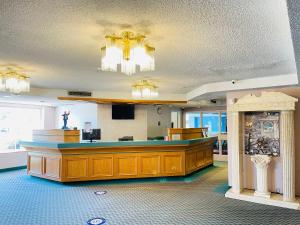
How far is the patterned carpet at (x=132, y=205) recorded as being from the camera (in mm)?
3898

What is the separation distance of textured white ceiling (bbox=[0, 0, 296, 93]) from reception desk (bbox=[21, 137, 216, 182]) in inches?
83.2

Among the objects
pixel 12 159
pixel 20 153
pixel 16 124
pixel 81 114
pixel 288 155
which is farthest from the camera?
pixel 81 114

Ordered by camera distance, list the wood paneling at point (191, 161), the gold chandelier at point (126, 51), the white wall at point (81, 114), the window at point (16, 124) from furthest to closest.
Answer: the white wall at point (81, 114), the window at point (16, 124), the wood paneling at point (191, 161), the gold chandelier at point (126, 51)

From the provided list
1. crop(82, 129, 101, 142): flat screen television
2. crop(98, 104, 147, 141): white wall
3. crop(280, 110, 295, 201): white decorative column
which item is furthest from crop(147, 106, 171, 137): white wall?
crop(280, 110, 295, 201): white decorative column

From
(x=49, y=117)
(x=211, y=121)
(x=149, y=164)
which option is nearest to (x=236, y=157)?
(x=149, y=164)

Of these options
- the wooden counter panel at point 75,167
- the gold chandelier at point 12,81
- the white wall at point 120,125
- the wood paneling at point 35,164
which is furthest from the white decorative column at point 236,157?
the wood paneling at point 35,164

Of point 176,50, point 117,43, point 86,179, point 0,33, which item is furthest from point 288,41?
point 86,179

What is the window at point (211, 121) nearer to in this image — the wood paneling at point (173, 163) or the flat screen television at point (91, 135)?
the wood paneling at point (173, 163)

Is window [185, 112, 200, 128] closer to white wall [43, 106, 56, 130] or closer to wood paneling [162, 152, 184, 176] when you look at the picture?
wood paneling [162, 152, 184, 176]

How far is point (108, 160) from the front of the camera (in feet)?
20.9

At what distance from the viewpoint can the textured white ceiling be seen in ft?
7.72

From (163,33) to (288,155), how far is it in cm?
362

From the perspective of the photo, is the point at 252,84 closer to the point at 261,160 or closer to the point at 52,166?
the point at 261,160

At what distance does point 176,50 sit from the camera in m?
3.77
